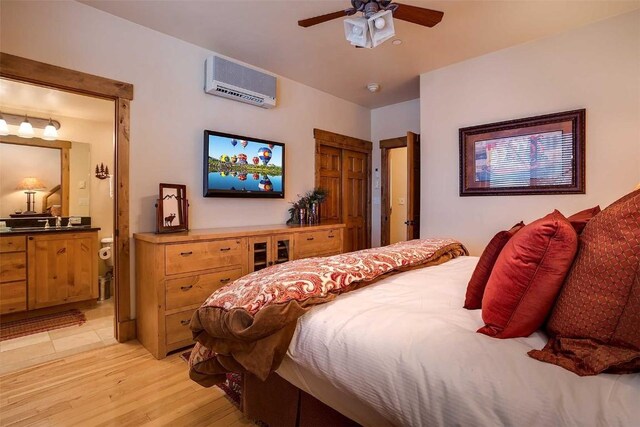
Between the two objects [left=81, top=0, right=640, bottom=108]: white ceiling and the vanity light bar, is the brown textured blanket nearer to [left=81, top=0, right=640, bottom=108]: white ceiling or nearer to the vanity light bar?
[left=81, top=0, right=640, bottom=108]: white ceiling

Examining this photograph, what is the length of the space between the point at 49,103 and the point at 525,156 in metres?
5.28

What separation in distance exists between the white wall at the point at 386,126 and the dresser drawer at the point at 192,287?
2.90 metres

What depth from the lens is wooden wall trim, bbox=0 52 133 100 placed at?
→ 2.12 metres

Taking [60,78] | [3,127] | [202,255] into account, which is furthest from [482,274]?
[3,127]

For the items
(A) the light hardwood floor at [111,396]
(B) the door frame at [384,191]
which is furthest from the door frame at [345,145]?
(A) the light hardwood floor at [111,396]

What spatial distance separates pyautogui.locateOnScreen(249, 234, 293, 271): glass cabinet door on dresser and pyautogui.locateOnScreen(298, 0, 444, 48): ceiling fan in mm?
1784

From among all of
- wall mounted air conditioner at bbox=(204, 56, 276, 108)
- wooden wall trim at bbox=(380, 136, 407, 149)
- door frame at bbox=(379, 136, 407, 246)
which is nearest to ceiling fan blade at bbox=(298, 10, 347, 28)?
wall mounted air conditioner at bbox=(204, 56, 276, 108)

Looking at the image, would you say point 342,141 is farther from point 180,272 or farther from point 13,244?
point 13,244

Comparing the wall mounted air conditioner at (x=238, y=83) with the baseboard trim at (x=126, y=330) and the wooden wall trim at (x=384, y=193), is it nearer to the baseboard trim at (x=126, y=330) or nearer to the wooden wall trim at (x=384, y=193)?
the wooden wall trim at (x=384, y=193)

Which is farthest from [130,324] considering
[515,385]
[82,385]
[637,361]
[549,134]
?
[549,134]

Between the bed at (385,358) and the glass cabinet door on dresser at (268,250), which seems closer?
the bed at (385,358)

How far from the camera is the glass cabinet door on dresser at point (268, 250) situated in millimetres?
2824

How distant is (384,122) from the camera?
4.88 m

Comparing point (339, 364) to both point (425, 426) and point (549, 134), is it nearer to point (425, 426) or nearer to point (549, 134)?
point (425, 426)
